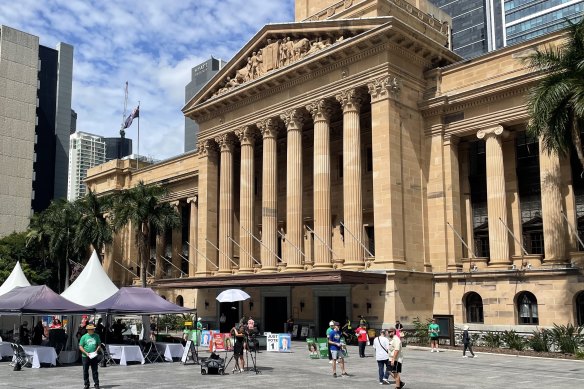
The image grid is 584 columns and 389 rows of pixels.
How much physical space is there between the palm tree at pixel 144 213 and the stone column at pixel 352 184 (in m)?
20.8

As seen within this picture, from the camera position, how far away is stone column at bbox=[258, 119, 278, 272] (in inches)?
1667

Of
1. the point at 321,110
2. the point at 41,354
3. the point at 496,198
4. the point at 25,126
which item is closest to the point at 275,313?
the point at 321,110

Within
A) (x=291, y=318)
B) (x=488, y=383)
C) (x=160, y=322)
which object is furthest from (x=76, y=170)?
(x=488, y=383)

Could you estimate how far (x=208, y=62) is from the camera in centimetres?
17150

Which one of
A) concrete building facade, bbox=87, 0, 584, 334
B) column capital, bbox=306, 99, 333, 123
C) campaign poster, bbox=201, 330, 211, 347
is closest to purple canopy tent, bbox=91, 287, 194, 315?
campaign poster, bbox=201, 330, 211, 347

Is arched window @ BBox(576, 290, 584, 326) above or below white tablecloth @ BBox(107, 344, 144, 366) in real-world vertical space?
above

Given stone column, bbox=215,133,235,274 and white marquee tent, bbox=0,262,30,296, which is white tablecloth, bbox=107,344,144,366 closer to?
white marquee tent, bbox=0,262,30,296

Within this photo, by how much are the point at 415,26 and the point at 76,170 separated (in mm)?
172408

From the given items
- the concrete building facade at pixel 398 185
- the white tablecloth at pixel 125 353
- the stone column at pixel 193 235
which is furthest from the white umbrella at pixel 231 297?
the stone column at pixel 193 235

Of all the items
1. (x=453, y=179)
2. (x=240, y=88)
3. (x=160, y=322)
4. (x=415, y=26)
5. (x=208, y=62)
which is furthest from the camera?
(x=208, y=62)

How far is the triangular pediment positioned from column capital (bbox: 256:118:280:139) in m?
3.00

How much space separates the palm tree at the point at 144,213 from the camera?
5247 centimetres

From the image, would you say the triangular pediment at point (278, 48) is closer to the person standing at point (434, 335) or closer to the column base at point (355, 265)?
the column base at point (355, 265)

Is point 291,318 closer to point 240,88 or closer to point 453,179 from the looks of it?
point 453,179
